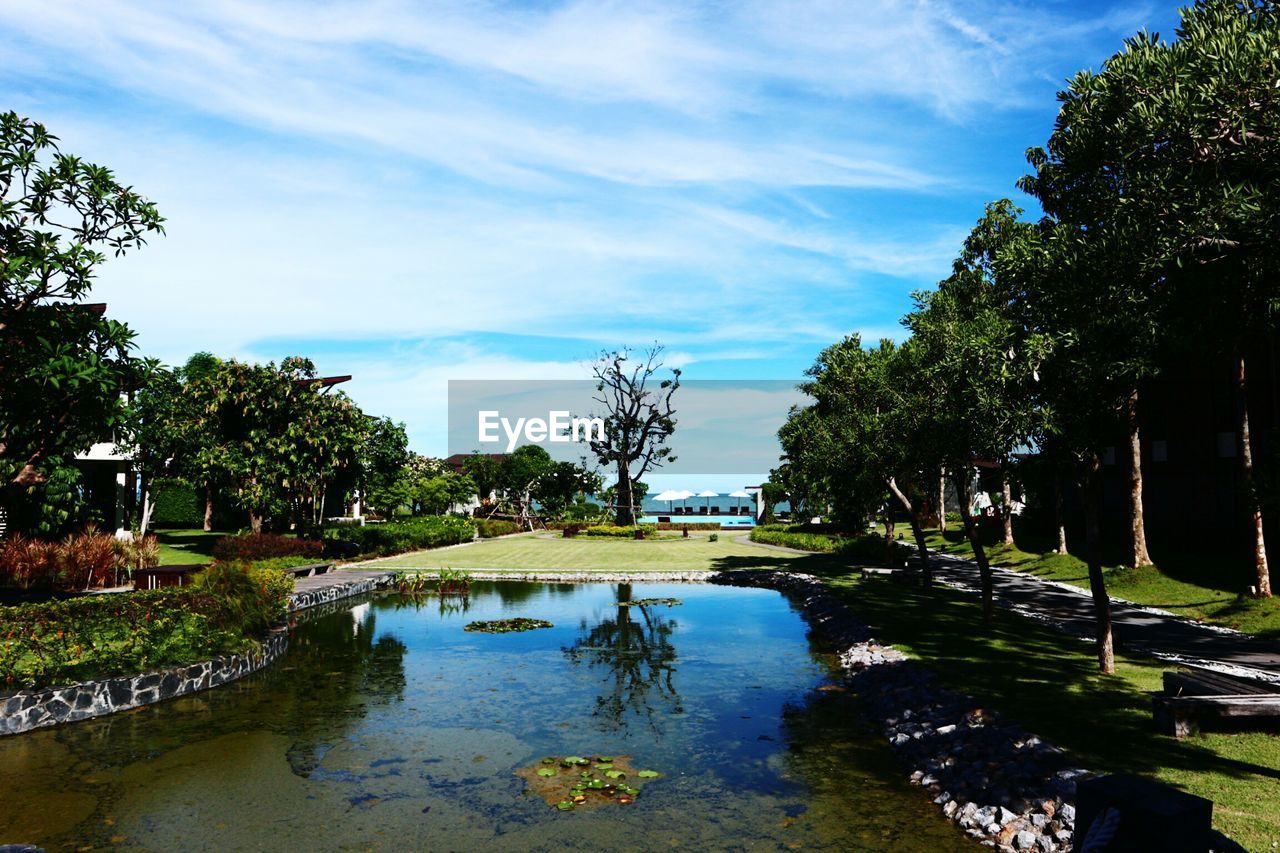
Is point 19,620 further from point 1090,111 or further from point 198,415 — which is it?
point 198,415

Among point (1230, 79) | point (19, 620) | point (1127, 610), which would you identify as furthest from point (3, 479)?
point (1127, 610)

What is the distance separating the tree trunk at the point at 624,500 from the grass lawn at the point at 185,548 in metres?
30.2

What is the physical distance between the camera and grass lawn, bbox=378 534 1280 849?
909 cm

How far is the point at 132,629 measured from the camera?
51.7ft

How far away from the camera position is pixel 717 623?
82.7 feet

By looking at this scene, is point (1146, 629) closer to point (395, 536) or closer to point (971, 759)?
point (971, 759)

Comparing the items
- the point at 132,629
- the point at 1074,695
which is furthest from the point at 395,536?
the point at 1074,695

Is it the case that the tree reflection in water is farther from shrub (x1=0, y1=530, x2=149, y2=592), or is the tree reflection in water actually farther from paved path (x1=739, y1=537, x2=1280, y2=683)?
shrub (x1=0, y1=530, x2=149, y2=592)

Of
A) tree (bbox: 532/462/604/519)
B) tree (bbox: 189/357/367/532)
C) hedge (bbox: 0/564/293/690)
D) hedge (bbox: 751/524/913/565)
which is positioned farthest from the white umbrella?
hedge (bbox: 0/564/293/690)

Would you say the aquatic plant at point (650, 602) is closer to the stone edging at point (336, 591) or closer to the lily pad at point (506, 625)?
the lily pad at point (506, 625)

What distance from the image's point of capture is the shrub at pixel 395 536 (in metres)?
42.7

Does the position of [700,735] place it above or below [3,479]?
below

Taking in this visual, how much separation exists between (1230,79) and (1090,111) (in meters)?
2.20

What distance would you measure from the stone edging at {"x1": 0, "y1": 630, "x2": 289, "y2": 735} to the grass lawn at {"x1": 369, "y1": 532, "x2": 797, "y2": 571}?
2064cm
